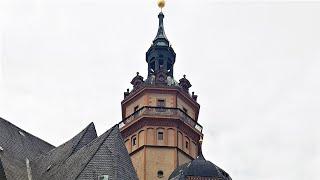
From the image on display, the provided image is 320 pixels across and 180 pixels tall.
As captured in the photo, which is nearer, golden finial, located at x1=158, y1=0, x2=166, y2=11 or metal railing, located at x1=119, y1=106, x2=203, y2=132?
metal railing, located at x1=119, y1=106, x2=203, y2=132

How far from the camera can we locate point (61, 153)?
179 ft

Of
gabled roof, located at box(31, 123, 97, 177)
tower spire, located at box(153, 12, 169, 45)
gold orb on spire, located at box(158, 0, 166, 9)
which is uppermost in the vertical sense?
gold orb on spire, located at box(158, 0, 166, 9)

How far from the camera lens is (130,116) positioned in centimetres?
7100

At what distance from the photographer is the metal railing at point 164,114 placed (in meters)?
69.3

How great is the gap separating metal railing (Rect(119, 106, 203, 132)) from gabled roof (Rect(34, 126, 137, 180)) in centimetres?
1760

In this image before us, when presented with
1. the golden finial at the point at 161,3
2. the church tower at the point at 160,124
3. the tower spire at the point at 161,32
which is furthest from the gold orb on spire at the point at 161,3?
the church tower at the point at 160,124

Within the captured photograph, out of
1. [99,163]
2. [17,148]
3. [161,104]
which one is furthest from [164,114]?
[99,163]

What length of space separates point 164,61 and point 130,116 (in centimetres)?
802

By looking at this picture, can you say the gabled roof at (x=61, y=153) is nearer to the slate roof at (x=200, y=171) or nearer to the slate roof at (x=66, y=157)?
the slate roof at (x=66, y=157)

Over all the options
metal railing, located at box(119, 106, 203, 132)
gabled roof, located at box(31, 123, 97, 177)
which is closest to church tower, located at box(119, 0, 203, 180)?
metal railing, located at box(119, 106, 203, 132)

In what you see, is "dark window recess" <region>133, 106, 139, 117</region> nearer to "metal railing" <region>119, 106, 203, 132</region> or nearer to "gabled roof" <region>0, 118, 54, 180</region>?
"metal railing" <region>119, 106, 203, 132</region>

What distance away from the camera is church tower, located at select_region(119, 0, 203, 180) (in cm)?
6688

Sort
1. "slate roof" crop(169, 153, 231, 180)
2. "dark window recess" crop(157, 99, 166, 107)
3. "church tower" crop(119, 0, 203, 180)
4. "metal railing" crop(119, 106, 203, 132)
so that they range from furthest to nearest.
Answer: "dark window recess" crop(157, 99, 166, 107)
"metal railing" crop(119, 106, 203, 132)
"church tower" crop(119, 0, 203, 180)
"slate roof" crop(169, 153, 231, 180)

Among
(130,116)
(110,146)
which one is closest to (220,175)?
(110,146)
